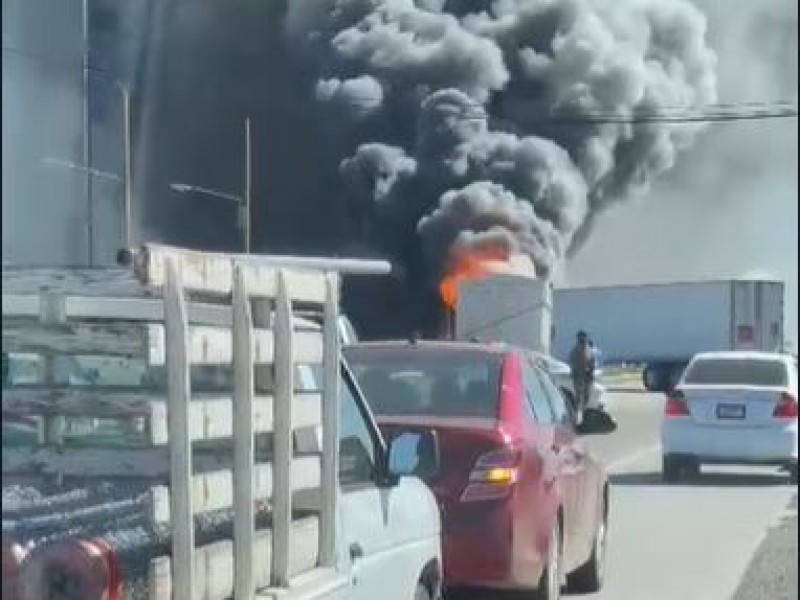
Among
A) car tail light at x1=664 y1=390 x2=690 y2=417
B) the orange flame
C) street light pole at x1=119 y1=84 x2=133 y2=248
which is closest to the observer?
street light pole at x1=119 y1=84 x2=133 y2=248

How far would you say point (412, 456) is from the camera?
578cm

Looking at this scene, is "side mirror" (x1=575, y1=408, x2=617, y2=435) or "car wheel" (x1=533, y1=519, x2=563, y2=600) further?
"side mirror" (x1=575, y1=408, x2=617, y2=435)

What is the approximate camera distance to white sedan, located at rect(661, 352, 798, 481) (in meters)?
17.8

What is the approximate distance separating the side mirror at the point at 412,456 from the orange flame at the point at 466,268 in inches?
803

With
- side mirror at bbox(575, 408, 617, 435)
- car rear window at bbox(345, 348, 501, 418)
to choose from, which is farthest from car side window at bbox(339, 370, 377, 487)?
side mirror at bbox(575, 408, 617, 435)

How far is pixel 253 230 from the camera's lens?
6.59m

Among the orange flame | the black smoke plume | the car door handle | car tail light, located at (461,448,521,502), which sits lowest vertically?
car tail light, located at (461,448,521,502)

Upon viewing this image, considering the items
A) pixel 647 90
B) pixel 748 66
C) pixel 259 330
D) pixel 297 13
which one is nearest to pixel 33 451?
pixel 259 330

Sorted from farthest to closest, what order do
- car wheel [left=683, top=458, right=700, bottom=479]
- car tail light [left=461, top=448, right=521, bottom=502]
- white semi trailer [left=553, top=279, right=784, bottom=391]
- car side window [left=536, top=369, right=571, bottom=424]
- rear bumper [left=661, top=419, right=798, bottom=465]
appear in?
white semi trailer [left=553, top=279, right=784, bottom=391] → car wheel [left=683, top=458, right=700, bottom=479] → rear bumper [left=661, top=419, right=798, bottom=465] → car side window [left=536, top=369, right=571, bottom=424] → car tail light [left=461, top=448, right=521, bottom=502]

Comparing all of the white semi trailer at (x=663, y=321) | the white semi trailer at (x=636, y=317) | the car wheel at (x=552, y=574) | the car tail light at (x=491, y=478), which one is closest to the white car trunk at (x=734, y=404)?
the white semi trailer at (x=636, y=317)

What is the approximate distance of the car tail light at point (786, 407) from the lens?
58.8ft

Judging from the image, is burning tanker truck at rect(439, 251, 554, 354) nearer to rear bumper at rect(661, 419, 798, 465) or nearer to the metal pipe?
rear bumper at rect(661, 419, 798, 465)

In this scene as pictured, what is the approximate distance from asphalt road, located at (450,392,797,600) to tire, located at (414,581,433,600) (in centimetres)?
214

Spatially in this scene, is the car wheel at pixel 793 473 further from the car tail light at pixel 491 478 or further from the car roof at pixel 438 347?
the car tail light at pixel 491 478
